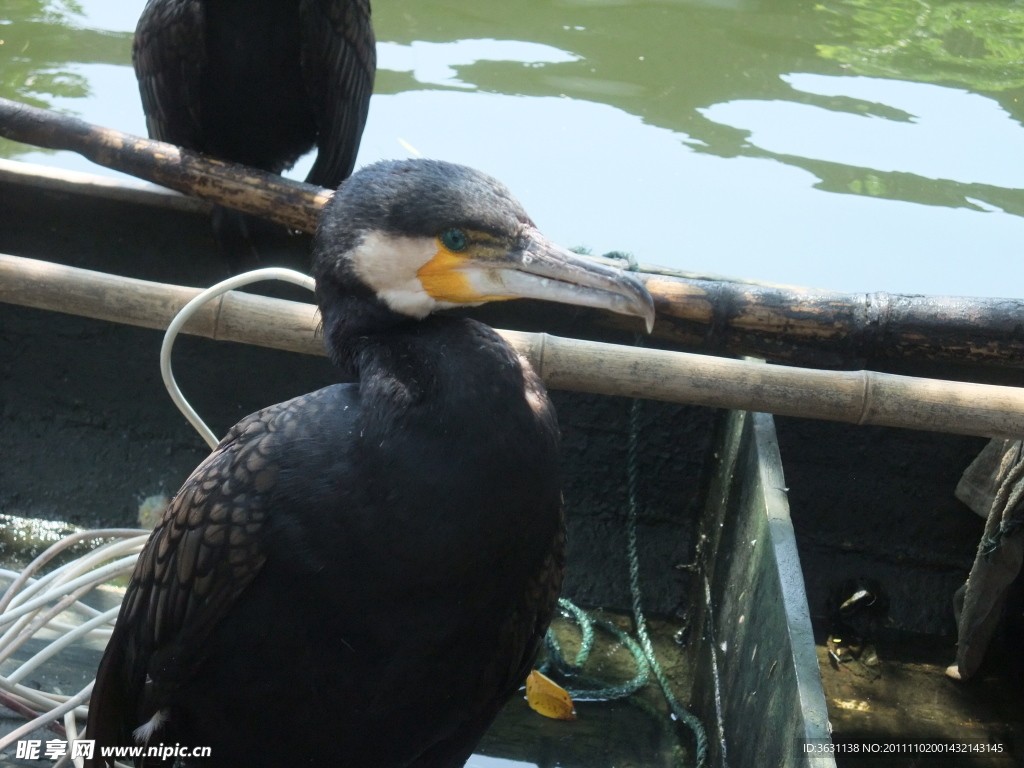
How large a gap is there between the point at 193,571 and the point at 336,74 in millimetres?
1744

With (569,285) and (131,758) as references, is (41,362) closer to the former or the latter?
(131,758)

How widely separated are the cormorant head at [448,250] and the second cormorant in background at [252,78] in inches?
57.3

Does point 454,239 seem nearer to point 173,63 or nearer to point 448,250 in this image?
point 448,250

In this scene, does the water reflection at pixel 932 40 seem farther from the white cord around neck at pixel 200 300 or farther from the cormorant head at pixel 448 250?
the cormorant head at pixel 448 250

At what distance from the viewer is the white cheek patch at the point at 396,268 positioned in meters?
1.39

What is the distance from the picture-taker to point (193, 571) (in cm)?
157

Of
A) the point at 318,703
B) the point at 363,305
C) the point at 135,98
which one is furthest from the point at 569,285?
the point at 135,98

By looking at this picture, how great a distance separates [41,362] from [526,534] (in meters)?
2.00

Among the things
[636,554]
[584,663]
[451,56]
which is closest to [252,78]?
[636,554]

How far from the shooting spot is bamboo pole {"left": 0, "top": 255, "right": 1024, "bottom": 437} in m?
2.00

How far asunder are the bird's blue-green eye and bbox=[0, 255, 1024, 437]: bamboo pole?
693mm

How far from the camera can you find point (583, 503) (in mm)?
2844

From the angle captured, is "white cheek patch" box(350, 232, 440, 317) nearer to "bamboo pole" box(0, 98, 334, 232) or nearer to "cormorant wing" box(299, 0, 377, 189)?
"bamboo pole" box(0, 98, 334, 232)

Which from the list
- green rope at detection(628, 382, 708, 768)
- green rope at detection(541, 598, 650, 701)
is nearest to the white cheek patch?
green rope at detection(628, 382, 708, 768)
